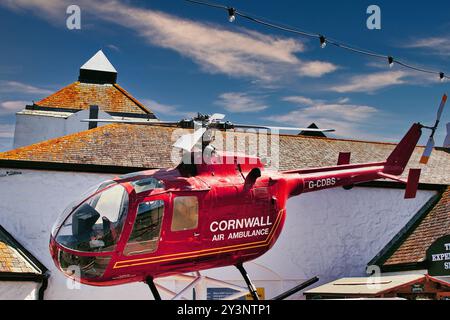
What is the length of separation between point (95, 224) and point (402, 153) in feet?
33.5

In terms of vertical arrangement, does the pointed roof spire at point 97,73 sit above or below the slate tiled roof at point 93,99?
above

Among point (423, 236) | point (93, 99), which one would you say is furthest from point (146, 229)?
point (93, 99)

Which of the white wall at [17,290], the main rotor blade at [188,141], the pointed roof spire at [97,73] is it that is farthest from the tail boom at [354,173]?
the pointed roof spire at [97,73]

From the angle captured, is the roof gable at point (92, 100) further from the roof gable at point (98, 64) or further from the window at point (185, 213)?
the window at point (185, 213)

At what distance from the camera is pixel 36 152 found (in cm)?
1586

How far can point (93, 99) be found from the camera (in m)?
33.5

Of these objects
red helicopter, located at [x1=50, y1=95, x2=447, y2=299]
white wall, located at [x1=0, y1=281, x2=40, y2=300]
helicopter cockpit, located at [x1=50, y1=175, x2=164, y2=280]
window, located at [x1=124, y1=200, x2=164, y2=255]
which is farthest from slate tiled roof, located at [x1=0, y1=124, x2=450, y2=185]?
window, located at [x1=124, y1=200, x2=164, y2=255]

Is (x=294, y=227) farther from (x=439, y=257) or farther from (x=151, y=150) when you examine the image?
(x=151, y=150)

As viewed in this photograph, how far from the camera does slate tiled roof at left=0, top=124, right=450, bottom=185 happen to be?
15.9 m

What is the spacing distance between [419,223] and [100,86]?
1014 inches

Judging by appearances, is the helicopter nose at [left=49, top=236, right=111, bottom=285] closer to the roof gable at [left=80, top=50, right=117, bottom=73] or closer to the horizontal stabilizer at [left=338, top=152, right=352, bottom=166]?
the horizontal stabilizer at [left=338, top=152, right=352, bottom=166]

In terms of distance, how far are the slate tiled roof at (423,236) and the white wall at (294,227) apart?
2.18ft

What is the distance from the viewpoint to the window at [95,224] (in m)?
8.63
